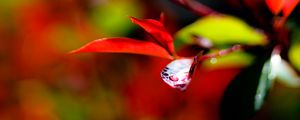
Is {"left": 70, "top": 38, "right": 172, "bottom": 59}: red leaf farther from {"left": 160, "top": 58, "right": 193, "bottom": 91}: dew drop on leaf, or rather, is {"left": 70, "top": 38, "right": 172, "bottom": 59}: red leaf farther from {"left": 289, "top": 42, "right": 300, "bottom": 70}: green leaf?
{"left": 289, "top": 42, "right": 300, "bottom": 70}: green leaf

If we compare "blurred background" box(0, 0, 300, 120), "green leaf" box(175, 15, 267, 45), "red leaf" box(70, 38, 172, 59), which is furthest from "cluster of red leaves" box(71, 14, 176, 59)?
"blurred background" box(0, 0, 300, 120)

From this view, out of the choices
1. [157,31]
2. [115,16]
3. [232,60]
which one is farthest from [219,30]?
[115,16]

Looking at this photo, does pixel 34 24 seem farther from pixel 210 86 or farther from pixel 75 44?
pixel 210 86

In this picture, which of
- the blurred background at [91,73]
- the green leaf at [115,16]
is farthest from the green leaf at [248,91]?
the green leaf at [115,16]

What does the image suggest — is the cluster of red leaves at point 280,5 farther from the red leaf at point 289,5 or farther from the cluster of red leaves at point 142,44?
the cluster of red leaves at point 142,44

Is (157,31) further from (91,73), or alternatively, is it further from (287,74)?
(91,73)

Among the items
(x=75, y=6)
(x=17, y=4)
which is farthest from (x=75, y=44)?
(x=17, y=4)
